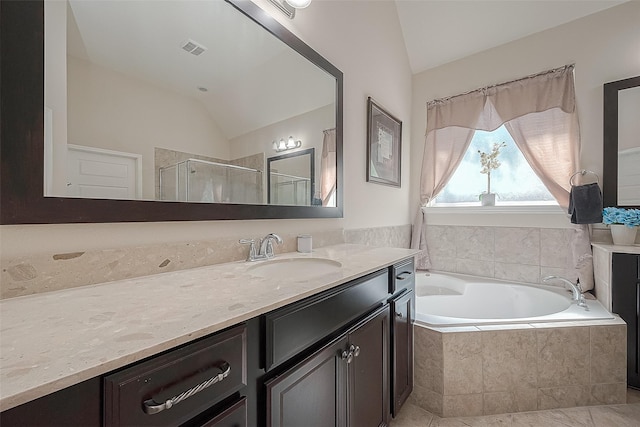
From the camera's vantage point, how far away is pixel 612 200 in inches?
81.8

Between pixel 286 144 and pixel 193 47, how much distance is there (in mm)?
599

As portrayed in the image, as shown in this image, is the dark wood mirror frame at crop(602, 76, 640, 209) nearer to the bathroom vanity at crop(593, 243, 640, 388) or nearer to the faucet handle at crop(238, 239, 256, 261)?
the bathroom vanity at crop(593, 243, 640, 388)

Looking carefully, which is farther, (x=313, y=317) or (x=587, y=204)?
(x=587, y=204)

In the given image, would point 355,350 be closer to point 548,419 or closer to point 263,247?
point 263,247

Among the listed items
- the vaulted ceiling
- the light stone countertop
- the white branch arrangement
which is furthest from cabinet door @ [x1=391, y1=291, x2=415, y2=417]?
the vaulted ceiling

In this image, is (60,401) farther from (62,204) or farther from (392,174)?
(392,174)

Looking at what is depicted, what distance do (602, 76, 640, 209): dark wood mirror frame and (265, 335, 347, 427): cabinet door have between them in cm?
246

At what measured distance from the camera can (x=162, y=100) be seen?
101 centimetres

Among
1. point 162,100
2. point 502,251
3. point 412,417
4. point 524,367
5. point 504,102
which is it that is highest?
point 504,102

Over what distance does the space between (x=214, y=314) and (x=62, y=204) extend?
1.88 ft

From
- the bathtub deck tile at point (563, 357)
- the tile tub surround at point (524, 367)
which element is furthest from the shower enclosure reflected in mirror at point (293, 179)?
the bathtub deck tile at point (563, 357)

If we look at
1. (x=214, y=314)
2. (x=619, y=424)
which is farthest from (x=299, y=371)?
(x=619, y=424)

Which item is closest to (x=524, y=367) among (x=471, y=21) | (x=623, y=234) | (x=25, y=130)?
(x=623, y=234)

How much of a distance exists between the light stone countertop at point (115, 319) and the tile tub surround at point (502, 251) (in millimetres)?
2141
